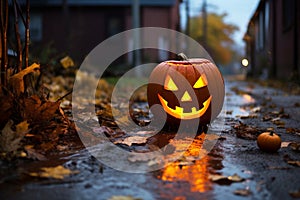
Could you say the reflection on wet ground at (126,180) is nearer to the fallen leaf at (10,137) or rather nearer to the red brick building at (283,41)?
the fallen leaf at (10,137)

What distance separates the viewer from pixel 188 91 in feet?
12.1

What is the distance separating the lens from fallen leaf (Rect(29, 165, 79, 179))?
2.25m

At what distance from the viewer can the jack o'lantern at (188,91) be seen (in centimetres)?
370

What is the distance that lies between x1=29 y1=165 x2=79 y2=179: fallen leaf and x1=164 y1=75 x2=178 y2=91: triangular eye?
1.64 metres

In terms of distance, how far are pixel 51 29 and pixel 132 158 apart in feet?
71.6

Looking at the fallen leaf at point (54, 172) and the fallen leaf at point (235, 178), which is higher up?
the fallen leaf at point (54, 172)

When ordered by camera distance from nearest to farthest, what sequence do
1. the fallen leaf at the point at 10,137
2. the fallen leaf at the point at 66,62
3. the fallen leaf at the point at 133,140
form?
the fallen leaf at the point at 10,137 < the fallen leaf at the point at 133,140 < the fallen leaf at the point at 66,62

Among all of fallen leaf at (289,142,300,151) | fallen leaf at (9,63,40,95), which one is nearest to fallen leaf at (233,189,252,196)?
fallen leaf at (289,142,300,151)

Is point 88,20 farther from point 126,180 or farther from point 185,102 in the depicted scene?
point 126,180

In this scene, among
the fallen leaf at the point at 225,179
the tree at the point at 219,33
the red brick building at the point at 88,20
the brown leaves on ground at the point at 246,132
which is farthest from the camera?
the tree at the point at 219,33

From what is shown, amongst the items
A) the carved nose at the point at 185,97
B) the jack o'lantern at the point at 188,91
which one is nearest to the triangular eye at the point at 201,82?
the jack o'lantern at the point at 188,91

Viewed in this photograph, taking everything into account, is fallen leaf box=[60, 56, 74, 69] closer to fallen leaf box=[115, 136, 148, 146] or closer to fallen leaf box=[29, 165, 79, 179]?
fallen leaf box=[115, 136, 148, 146]

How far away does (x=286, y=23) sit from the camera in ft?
43.9

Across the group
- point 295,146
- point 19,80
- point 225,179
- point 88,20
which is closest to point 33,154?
point 19,80
